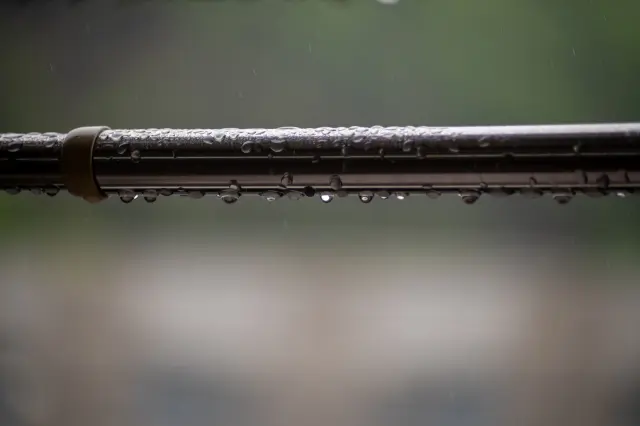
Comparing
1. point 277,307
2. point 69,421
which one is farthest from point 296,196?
point 69,421

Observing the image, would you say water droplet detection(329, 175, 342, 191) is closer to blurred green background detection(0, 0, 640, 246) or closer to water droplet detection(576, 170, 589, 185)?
water droplet detection(576, 170, 589, 185)

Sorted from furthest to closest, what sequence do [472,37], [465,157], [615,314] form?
[472,37], [615,314], [465,157]

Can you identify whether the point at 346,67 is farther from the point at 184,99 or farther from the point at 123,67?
the point at 123,67

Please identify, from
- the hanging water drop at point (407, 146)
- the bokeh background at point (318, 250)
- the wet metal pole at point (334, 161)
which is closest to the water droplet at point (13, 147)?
the wet metal pole at point (334, 161)

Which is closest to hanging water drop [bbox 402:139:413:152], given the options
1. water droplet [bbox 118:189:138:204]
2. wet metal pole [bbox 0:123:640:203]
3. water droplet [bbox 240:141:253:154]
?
wet metal pole [bbox 0:123:640:203]

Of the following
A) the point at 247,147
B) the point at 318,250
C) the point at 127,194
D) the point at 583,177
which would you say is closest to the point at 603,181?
the point at 583,177
